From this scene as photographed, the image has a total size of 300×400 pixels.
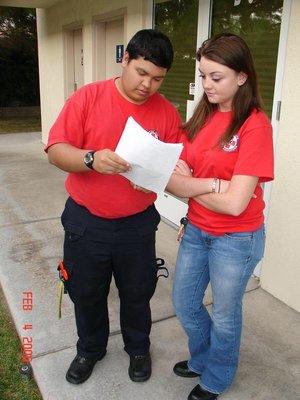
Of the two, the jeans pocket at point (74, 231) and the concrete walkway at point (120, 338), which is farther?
the concrete walkway at point (120, 338)

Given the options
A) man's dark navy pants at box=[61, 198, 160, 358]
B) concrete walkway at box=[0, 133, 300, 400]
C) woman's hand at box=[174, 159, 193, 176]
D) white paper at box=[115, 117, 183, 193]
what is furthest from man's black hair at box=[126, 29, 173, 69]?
concrete walkway at box=[0, 133, 300, 400]

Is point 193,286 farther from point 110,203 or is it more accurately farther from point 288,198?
point 288,198

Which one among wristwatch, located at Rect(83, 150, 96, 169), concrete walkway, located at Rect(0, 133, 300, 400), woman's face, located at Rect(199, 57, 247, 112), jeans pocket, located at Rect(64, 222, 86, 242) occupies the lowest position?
concrete walkway, located at Rect(0, 133, 300, 400)

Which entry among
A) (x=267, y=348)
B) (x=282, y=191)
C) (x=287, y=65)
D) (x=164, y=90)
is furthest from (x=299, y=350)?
(x=164, y=90)

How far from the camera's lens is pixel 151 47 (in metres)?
1.72

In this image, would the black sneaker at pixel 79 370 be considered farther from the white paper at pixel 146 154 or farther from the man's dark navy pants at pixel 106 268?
the white paper at pixel 146 154

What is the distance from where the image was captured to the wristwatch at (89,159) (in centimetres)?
169

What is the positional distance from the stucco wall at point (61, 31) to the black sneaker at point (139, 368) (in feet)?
11.4

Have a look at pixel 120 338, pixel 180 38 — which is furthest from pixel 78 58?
pixel 120 338

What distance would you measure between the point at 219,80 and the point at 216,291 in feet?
3.00

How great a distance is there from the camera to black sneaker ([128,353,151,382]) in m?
2.28

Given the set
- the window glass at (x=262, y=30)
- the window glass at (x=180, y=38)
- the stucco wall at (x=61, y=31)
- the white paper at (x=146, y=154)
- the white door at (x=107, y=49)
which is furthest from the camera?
the white door at (x=107, y=49)

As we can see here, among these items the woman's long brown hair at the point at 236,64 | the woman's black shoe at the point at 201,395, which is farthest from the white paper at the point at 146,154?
the woman's black shoe at the point at 201,395

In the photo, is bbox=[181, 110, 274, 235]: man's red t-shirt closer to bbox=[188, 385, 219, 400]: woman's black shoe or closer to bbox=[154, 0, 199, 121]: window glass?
bbox=[188, 385, 219, 400]: woman's black shoe
